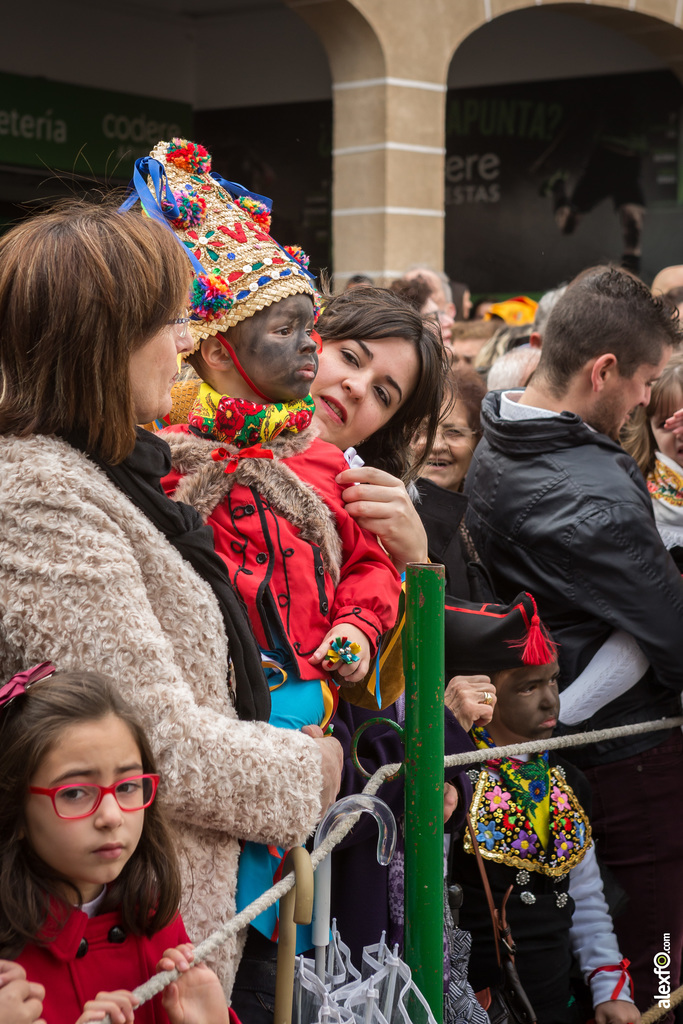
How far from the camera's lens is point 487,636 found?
7.78 feet

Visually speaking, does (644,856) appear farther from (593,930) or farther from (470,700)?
(470,700)

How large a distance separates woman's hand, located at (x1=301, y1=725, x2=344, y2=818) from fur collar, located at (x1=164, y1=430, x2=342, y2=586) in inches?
12.0

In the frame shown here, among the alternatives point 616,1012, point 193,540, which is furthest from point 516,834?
point 193,540

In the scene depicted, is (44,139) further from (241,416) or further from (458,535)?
(241,416)

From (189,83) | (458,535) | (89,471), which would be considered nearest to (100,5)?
(189,83)

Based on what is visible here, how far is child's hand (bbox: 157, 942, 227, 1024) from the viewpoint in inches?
54.2

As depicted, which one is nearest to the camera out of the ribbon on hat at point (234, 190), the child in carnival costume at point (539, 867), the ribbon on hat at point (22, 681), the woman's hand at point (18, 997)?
the woman's hand at point (18, 997)

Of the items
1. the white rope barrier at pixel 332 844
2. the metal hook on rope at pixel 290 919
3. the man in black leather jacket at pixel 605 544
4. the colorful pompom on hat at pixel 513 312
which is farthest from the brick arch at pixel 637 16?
the metal hook on rope at pixel 290 919

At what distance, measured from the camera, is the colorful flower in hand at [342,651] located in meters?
1.82

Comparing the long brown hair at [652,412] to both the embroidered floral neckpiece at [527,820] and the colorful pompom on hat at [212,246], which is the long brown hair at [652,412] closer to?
the embroidered floral neckpiece at [527,820]

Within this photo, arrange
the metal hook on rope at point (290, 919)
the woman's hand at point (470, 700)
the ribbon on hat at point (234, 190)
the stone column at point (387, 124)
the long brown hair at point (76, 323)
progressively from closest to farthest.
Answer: the long brown hair at point (76, 323) → the metal hook on rope at point (290, 919) → the ribbon on hat at point (234, 190) → the woman's hand at point (470, 700) → the stone column at point (387, 124)

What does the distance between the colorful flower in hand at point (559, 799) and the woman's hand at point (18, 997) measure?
1.74 m

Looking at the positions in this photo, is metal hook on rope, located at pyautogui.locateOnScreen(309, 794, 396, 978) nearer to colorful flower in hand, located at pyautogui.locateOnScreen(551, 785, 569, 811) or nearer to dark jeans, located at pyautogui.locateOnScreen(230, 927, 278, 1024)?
dark jeans, located at pyautogui.locateOnScreen(230, 927, 278, 1024)

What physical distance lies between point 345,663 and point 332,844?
0.95 ft
